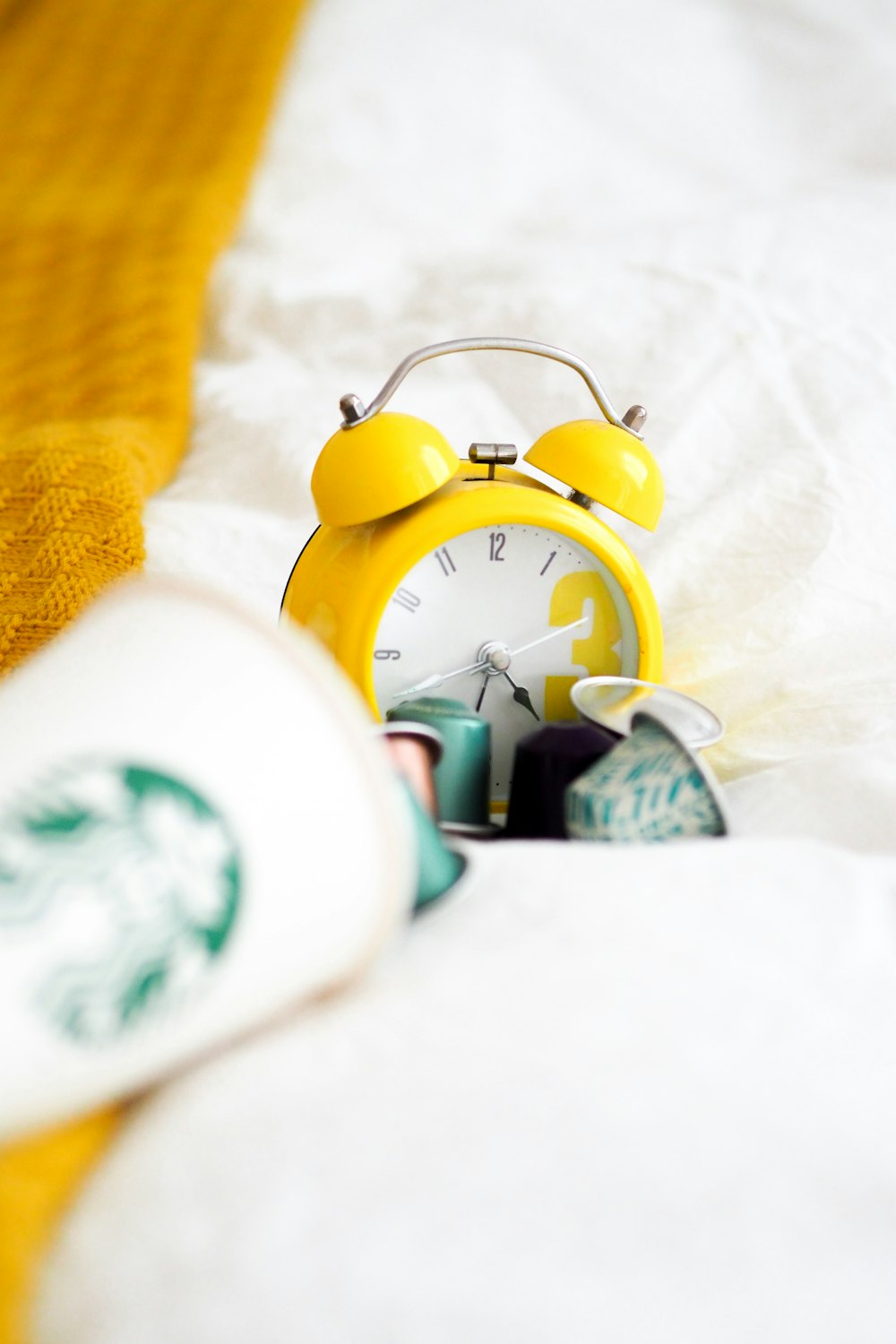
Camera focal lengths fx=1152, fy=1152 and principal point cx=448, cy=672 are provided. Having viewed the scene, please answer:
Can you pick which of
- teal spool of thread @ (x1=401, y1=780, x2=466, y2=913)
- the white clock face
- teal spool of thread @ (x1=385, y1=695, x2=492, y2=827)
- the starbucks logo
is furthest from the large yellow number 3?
the starbucks logo

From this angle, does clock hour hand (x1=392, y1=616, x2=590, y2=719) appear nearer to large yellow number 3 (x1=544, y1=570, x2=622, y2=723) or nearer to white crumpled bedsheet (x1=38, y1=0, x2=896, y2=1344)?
large yellow number 3 (x1=544, y1=570, x2=622, y2=723)

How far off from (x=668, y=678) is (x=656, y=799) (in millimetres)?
297

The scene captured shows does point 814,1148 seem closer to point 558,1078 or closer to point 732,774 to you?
point 558,1078

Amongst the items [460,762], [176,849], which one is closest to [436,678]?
[460,762]

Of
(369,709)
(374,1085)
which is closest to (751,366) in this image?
(369,709)

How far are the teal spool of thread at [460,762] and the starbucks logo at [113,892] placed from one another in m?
0.24

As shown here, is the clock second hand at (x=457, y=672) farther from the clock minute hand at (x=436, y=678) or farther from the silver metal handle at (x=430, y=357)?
the silver metal handle at (x=430, y=357)

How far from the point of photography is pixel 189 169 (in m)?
1.52

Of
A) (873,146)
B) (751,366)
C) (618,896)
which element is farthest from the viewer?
(873,146)

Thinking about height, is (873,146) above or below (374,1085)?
above

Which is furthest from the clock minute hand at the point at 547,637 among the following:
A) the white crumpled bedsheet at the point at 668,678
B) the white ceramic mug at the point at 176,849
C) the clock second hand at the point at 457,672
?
the white ceramic mug at the point at 176,849

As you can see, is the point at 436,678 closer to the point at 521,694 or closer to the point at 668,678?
the point at 521,694

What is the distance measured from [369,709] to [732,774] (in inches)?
10.2

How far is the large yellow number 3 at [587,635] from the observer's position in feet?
2.50
